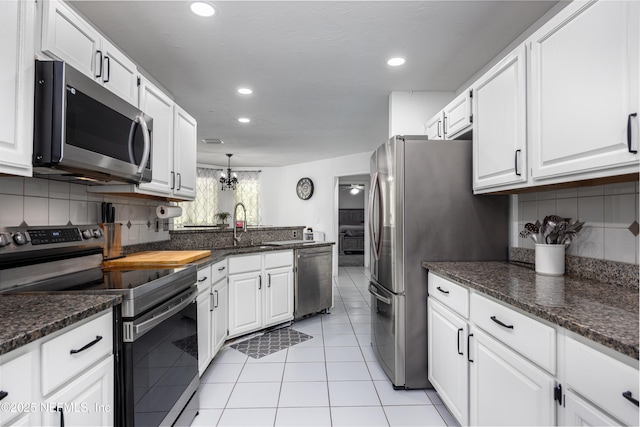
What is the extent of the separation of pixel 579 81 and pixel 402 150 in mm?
1042

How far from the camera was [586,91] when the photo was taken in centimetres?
125

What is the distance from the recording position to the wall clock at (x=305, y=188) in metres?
7.31

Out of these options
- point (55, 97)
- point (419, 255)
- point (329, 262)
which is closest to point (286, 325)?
point (329, 262)

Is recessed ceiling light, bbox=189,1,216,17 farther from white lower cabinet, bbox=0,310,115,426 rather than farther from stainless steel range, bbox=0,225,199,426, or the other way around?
white lower cabinet, bbox=0,310,115,426

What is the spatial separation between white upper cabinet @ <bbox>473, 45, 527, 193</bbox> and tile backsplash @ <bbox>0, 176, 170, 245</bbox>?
2.46m

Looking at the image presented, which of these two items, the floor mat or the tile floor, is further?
the floor mat

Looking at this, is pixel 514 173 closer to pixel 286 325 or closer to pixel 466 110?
pixel 466 110

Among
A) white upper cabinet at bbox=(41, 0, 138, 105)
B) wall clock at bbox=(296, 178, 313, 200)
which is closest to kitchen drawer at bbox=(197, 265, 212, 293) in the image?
white upper cabinet at bbox=(41, 0, 138, 105)

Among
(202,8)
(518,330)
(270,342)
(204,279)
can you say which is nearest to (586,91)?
(518,330)

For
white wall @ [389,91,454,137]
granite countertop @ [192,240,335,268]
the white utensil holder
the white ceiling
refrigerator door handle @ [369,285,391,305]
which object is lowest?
refrigerator door handle @ [369,285,391,305]

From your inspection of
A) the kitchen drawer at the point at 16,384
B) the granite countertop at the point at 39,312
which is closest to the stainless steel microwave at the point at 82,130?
the granite countertop at the point at 39,312

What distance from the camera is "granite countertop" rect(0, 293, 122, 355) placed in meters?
0.83

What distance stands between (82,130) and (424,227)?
6.51ft

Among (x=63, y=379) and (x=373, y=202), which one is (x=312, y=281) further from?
(x=63, y=379)
